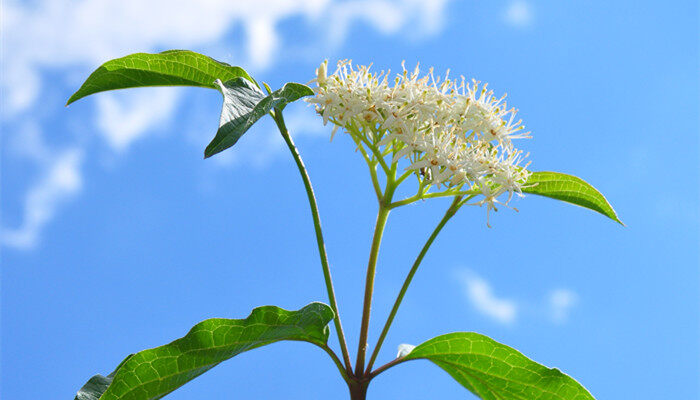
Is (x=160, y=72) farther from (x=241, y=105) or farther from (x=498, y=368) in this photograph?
(x=498, y=368)

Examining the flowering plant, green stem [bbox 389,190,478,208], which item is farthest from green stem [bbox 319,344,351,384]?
green stem [bbox 389,190,478,208]

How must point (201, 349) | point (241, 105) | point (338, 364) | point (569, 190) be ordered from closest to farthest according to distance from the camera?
point (241, 105), point (201, 349), point (338, 364), point (569, 190)

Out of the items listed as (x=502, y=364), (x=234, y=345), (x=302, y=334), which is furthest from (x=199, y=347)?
(x=502, y=364)

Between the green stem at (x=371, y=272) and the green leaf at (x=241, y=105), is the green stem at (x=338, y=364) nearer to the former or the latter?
the green stem at (x=371, y=272)

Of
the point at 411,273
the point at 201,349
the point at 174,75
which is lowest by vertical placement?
the point at 201,349

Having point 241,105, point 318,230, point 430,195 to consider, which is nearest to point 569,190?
point 430,195

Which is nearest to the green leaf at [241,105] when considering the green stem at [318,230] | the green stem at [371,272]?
the green stem at [318,230]
